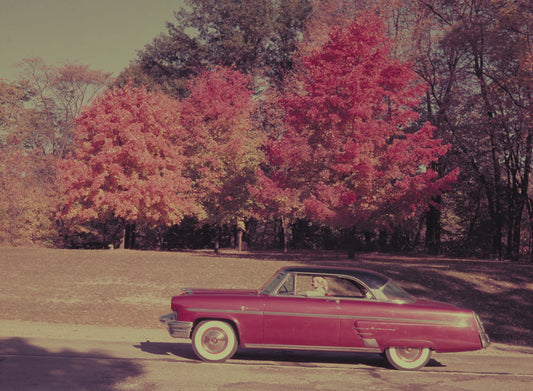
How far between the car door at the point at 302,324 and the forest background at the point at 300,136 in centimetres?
1414

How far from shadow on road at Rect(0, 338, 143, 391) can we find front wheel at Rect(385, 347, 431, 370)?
151 inches

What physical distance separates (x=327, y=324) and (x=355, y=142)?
A: 53.1ft

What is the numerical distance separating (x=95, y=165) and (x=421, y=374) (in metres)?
24.3

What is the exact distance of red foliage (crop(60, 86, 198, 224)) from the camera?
1134 inches

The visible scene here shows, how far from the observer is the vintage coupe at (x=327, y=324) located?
28.5 feet

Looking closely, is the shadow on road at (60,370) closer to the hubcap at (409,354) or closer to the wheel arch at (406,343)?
the wheel arch at (406,343)

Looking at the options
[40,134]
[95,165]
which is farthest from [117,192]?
[40,134]

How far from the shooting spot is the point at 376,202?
23625mm

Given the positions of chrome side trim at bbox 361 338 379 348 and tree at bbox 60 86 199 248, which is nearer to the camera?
chrome side trim at bbox 361 338 379 348

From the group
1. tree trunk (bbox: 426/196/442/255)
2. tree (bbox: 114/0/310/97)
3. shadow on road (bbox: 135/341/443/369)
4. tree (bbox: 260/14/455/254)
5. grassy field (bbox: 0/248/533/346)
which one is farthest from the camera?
tree (bbox: 114/0/310/97)

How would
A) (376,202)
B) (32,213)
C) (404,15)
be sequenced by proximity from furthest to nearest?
1. (32,213)
2. (404,15)
3. (376,202)

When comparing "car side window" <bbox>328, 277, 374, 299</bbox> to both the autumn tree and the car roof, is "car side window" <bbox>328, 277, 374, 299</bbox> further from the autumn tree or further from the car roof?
the autumn tree

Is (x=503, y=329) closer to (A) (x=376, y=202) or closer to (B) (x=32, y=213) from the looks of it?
(A) (x=376, y=202)

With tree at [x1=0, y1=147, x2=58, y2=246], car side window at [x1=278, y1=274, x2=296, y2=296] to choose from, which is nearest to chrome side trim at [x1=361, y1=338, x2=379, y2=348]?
car side window at [x1=278, y1=274, x2=296, y2=296]
